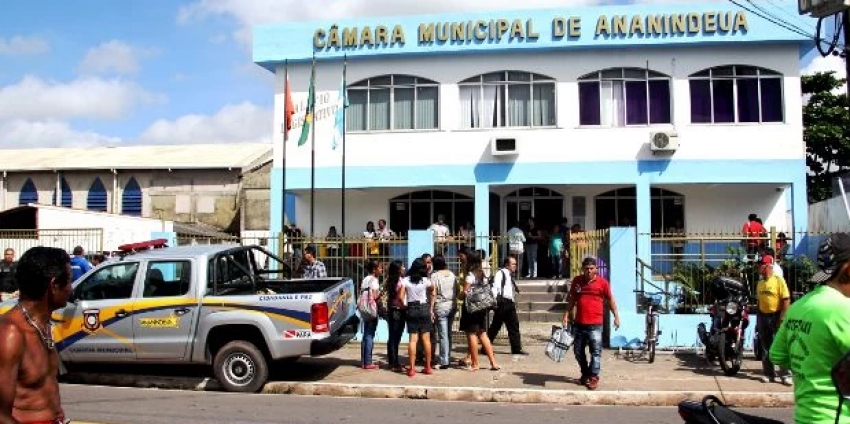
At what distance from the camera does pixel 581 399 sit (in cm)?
917

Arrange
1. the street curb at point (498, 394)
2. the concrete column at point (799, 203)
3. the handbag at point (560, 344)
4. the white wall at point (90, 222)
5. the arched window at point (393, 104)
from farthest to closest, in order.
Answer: the white wall at point (90, 222)
the arched window at point (393, 104)
the concrete column at point (799, 203)
the handbag at point (560, 344)
the street curb at point (498, 394)

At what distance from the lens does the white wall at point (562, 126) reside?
1839cm

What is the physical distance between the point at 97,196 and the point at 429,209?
48.8ft

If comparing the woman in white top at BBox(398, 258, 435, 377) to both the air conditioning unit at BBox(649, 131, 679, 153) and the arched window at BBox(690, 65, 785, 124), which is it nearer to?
the air conditioning unit at BBox(649, 131, 679, 153)

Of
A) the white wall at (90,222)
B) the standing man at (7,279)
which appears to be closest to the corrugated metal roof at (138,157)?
the white wall at (90,222)

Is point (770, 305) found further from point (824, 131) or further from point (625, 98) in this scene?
point (824, 131)

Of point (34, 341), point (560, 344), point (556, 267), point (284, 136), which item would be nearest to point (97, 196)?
point (284, 136)

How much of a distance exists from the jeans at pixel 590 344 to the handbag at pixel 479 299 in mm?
1465

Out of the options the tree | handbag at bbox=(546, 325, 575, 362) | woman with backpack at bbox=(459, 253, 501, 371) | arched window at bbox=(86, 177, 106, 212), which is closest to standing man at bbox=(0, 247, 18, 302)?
woman with backpack at bbox=(459, 253, 501, 371)

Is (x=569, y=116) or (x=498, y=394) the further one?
(x=569, y=116)

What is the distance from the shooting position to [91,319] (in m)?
9.73

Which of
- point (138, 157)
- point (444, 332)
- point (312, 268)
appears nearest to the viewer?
point (444, 332)

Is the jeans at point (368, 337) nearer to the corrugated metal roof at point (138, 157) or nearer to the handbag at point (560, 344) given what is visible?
the handbag at point (560, 344)

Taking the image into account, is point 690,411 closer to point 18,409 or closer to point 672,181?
point 18,409
